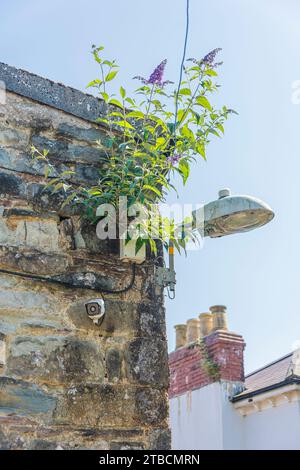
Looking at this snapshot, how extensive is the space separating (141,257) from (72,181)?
0.53 meters

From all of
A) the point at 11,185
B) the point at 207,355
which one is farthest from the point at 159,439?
the point at 207,355

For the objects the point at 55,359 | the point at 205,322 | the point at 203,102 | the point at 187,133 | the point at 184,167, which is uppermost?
the point at 205,322

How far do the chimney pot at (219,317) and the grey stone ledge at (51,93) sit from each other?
299 inches

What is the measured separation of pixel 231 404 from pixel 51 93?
7691 mm

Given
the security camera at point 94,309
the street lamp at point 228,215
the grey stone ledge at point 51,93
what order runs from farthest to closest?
the street lamp at point 228,215 < the grey stone ledge at point 51,93 < the security camera at point 94,309

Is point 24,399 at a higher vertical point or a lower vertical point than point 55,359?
lower

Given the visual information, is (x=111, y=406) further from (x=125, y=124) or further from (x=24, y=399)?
(x=125, y=124)

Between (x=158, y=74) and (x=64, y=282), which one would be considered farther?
(x=158, y=74)

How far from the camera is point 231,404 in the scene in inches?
410

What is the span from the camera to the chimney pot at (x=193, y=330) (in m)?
11.5

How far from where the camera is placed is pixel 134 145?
374cm

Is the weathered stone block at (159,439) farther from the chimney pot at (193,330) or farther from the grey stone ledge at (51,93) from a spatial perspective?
the chimney pot at (193,330)

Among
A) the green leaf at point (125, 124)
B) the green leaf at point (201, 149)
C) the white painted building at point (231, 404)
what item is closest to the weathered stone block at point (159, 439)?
the green leaf at point (201, 149)

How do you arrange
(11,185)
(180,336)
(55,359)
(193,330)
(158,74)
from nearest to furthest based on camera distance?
(55,359), (11,185), (158,74), (193,330), (180,336)
